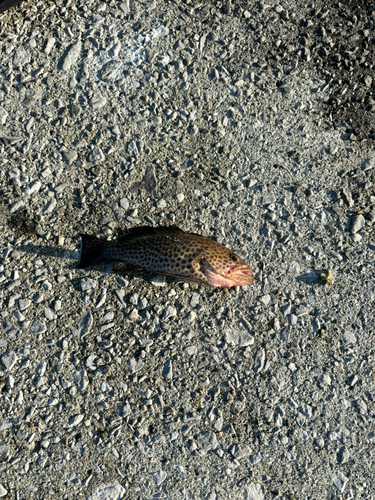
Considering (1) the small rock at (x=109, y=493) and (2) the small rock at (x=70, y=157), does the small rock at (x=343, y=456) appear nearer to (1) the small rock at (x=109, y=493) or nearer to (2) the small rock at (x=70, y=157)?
(1) the small rock at (x=109, y=493)

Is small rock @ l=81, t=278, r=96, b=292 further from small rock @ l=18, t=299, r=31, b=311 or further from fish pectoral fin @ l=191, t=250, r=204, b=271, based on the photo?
fish pectoral fin @ l=191, t=250, r=204, b=271

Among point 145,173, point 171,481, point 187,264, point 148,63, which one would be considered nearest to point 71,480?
point 171,481

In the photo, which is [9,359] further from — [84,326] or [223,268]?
[223,268]

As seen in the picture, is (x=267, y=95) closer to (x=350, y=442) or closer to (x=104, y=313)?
(x=104, y=313)

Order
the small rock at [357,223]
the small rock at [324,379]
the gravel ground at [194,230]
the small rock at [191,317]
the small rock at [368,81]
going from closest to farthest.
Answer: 1. the gravel ground at [194,230]
2. the small rock at [324,379]
3. the small rock at [191,317]
4. the small rock at [357,223]
5. the small rock at [368,81]

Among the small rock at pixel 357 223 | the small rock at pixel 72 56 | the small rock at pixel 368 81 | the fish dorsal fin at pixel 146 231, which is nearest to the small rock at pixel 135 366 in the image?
the fish dorsal fin at pixel 146 231

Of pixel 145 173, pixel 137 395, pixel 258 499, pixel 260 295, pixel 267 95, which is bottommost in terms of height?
pixel 258 499
